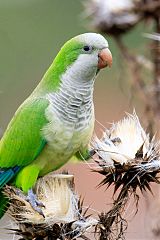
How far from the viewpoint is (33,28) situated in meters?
13.2

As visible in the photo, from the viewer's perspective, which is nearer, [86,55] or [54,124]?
[86,55]

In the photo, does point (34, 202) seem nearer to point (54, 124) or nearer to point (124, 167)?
point (124, 167)

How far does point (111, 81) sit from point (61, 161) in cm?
789

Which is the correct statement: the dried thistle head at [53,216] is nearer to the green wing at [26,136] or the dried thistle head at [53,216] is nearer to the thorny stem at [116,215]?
the thorny stem at [116,215]

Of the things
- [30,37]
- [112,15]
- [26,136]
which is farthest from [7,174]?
[30,37]

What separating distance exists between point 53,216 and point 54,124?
729 mm

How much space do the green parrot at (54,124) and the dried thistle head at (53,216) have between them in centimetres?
41

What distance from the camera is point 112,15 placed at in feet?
19.3

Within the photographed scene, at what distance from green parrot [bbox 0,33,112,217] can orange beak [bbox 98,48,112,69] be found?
9cm

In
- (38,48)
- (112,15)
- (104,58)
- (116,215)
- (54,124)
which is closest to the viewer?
(116,215)

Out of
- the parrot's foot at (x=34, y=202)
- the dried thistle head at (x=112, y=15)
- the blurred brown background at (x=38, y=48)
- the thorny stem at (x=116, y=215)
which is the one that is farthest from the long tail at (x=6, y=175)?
the blurred brown background at (x=38, y=48)

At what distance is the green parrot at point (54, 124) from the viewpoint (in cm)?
457

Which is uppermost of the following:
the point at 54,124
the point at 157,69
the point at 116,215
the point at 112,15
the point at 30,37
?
the point at 30,37

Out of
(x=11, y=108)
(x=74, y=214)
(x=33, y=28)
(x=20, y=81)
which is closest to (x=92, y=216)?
(x=74, y=214)
